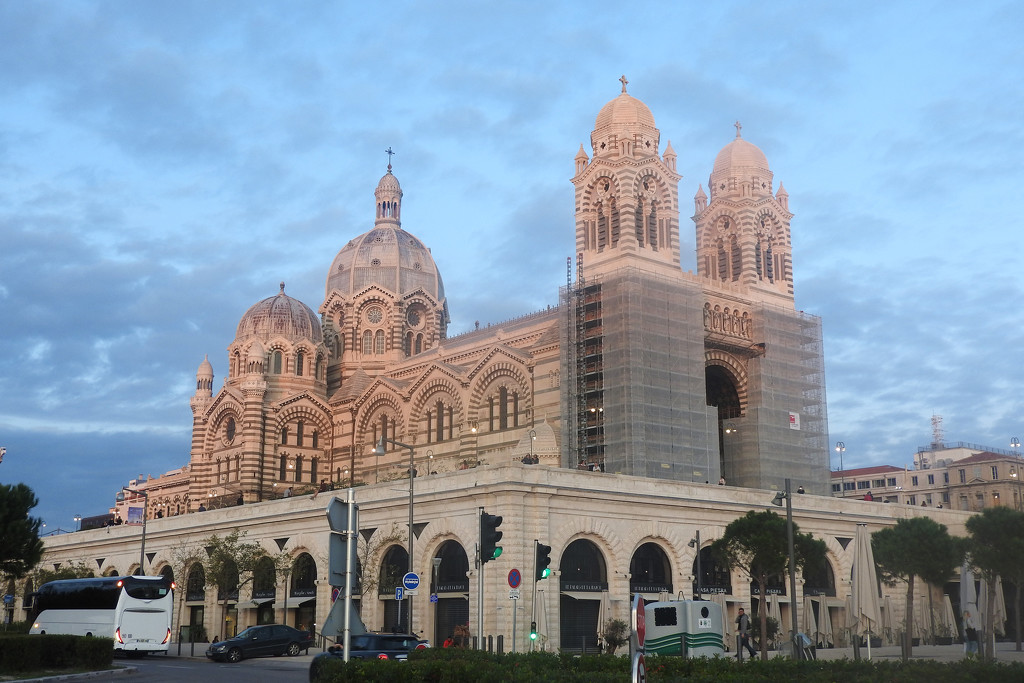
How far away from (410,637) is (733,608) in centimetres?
2188

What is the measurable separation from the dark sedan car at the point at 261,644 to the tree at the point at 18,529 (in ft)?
26.2

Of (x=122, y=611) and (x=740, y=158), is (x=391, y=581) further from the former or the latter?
(x=740, y=158)

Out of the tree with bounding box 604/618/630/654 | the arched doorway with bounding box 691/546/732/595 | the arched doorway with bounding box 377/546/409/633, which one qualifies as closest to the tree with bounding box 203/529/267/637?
the arched doorway with bounding box 377/546/409/633

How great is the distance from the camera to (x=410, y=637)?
108 feet

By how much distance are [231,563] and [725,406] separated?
99.5ft

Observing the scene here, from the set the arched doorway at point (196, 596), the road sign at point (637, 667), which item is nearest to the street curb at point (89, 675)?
the road sign at point (637, 667)

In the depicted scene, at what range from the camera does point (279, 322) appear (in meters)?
84.4

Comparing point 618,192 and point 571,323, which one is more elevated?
point 618,192

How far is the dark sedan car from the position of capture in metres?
41.6

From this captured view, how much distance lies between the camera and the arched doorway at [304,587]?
52812mm

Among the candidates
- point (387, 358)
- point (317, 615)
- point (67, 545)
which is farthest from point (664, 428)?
point (67, 545)

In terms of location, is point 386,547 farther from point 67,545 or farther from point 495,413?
point 67,545

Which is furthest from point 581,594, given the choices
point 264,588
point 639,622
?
point 639,622

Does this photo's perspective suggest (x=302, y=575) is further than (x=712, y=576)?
Yes
